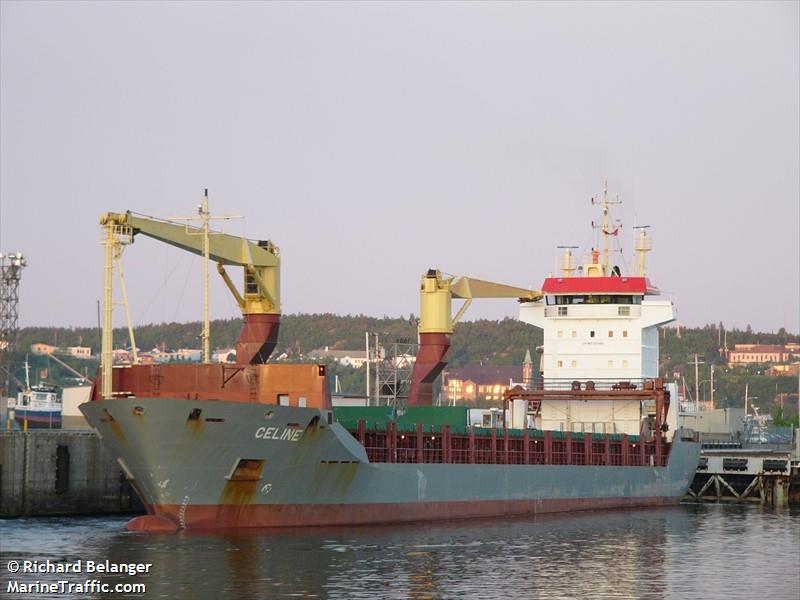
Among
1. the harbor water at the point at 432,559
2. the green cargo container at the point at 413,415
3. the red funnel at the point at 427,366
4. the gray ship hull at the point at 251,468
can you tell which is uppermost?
the red funnel at the point at 427,366

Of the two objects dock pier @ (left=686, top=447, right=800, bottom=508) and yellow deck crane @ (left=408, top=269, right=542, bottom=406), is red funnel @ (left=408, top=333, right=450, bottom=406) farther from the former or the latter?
dock pier @ (left=686, top=447, right=800, bottom=508)

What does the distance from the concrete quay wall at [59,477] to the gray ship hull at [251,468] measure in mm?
6381

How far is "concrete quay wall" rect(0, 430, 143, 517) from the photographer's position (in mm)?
42406

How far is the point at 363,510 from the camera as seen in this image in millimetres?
39500

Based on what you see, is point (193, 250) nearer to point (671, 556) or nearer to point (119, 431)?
point (119, 431)

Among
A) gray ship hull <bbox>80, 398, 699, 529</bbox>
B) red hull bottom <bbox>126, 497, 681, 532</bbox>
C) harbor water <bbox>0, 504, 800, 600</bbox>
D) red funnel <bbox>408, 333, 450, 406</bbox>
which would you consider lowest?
harbor water <bbox>0, 504, 800, 600</bbox>

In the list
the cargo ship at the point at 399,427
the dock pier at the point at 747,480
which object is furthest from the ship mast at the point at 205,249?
the dock pier at the point at 747,480

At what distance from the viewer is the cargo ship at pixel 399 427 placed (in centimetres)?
3597

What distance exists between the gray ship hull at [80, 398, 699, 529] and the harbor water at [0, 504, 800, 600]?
27.6 inches

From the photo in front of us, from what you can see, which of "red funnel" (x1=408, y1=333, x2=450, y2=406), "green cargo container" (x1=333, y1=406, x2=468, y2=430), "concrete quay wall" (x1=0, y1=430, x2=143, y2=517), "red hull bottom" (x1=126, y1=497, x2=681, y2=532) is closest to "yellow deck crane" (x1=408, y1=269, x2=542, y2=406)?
"red funnel" (x1=408, y1=333, x2=450, y2=406)

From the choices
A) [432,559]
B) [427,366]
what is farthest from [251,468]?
[427,366]

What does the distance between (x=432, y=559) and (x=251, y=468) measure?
20.3 feet

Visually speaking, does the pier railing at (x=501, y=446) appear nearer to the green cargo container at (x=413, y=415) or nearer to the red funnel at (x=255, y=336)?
the green cargo container at (x=413, y=415)

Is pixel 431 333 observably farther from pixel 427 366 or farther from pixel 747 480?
pixel 747 480
